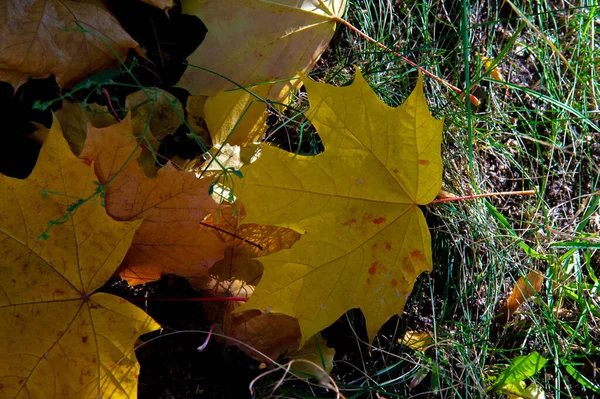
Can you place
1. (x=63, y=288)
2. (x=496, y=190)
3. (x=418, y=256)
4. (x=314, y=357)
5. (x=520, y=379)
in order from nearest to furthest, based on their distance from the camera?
(x=63, y=288) < (x=418, y=256) < (x=314, y=357) < (x=520, y=379) < (x=496, y=190)

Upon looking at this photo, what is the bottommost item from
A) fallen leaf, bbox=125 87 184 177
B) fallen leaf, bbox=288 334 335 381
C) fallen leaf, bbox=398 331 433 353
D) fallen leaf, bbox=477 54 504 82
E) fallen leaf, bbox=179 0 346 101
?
fallen leaf, bbox=288 334 335 381

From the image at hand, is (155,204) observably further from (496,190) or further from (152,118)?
(496,190)

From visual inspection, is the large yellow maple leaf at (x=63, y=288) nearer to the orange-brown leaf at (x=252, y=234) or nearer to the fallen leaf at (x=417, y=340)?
the orange-brown leaf at (x=252, y=234)

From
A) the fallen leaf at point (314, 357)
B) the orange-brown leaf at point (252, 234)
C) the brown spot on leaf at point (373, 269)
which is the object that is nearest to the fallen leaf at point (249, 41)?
the orange-brown leaf at point (252, 234)

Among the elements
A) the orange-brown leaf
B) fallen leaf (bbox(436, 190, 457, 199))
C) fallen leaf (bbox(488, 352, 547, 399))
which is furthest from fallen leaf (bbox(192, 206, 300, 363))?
fallen leaf (bbox(488, 352, 547, 399))

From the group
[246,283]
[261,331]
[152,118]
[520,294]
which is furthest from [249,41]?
[520,294]

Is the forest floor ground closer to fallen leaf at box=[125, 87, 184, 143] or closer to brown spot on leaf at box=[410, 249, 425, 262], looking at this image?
fallen leaf at box=[125, 87, 184, 143]
